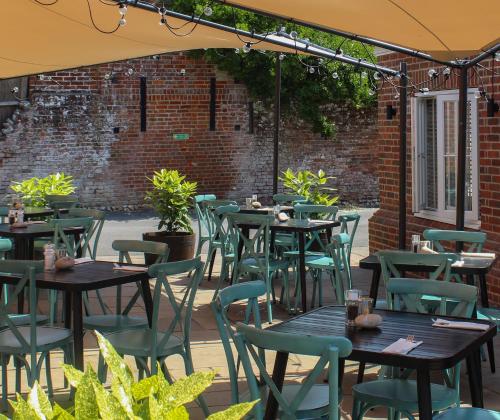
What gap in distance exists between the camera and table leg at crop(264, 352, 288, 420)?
12.2 ft

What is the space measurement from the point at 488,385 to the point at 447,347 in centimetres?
209

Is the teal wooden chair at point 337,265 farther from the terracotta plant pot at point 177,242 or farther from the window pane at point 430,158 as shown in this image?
the terracotta plant pot at point 177,242

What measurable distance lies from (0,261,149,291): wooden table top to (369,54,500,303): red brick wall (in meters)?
3.73

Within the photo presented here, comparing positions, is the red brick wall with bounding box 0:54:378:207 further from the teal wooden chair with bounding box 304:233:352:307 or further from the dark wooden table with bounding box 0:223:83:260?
the teal wooden chair with bounding box 304:233:352:307

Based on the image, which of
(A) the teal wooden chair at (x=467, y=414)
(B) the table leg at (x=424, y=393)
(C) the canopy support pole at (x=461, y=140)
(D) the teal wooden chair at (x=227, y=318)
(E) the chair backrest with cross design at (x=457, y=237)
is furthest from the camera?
(C) the canopy support pole at (x=461, y=140)

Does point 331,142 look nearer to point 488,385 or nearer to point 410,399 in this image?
point 488,385

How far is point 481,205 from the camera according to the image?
8.33m

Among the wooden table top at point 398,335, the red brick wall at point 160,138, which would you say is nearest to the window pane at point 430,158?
the wooden table top at point 398,335

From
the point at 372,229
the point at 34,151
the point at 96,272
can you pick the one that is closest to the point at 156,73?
the point at 34,151

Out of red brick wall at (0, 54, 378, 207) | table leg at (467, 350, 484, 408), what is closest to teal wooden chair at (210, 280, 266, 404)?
table leg at (467, 350, 484, 408)

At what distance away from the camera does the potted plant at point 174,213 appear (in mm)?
10289

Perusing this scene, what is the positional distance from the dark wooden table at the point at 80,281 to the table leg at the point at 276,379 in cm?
155

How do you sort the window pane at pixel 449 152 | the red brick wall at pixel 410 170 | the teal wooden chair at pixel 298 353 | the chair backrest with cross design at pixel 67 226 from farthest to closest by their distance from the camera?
the window pane at pixel 449 152 < the red brick wall at pixel 410 170 < the chair backrest with cross design at pixel 67 226 < the teal wooden chair at pixel 298 353

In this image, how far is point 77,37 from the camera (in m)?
7.90
